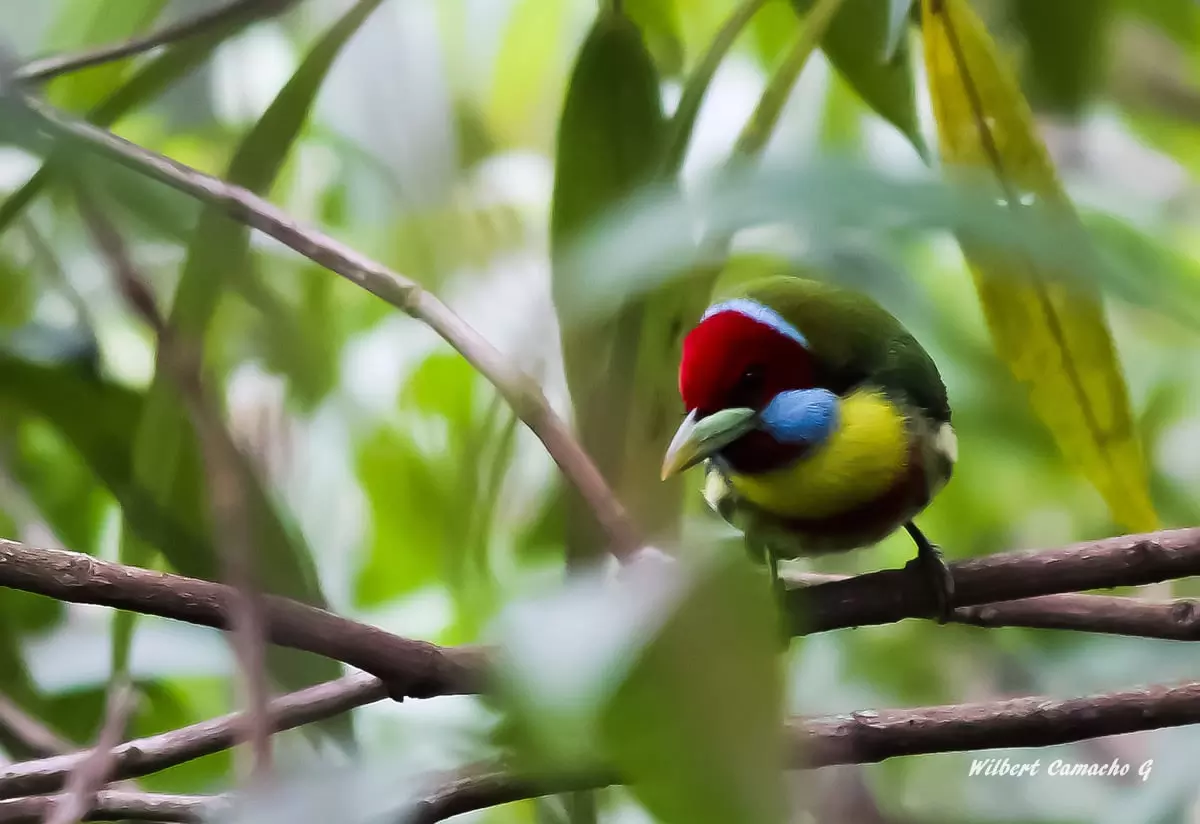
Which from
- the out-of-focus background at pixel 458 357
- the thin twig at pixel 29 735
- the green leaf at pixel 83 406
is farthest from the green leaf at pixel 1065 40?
the thin twig at pixel 29 735

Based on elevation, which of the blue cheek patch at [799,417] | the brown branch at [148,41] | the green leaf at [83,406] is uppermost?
the brown branch at [148,41]

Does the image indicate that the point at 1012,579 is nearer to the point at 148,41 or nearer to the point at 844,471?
the point at 844,471

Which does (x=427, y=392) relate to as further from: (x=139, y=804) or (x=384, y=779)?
(x=384, y=779)

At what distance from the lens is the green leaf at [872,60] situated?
60 centimetres

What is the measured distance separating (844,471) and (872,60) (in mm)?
225

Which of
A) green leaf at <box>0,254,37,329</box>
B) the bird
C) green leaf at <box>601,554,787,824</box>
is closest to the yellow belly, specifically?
the bird

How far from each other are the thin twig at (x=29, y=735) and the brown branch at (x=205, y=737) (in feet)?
0.48

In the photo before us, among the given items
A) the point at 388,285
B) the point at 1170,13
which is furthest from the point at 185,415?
the point at 1170,13

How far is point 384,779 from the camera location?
1.18 ft

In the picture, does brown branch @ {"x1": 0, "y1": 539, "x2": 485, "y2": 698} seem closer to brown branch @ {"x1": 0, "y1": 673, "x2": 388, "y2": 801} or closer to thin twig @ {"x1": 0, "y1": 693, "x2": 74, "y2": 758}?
brown branch @ {"x1": 0, "y1": 673, "x2": 388, "y2": 801}

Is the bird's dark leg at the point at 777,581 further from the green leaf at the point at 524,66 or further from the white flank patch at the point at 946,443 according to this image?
the green leaf at the point at 524,66

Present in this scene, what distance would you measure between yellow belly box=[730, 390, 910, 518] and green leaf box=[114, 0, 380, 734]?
0.25 meters

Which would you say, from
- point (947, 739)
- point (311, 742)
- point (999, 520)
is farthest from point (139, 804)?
point (999, 520)

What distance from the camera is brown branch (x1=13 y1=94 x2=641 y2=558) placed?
0.42 metres
